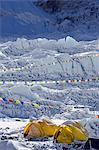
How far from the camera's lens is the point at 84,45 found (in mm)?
32688

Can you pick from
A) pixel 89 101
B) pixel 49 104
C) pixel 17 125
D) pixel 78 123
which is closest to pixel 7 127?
pixel 17 125

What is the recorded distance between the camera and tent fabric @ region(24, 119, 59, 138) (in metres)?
12.4

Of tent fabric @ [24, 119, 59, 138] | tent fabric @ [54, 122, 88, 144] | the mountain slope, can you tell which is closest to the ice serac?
the mountain slope

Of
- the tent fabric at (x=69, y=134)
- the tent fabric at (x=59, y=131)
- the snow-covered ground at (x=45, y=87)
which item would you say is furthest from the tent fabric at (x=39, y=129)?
the tent fabric at (x=69, y=134)

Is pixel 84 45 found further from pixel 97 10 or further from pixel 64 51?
pixel 97 10

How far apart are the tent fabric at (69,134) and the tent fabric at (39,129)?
772 millimetres

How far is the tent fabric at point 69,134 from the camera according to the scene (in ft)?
37.7

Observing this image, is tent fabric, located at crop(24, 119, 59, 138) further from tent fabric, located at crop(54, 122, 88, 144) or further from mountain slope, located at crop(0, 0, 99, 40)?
mountain slope, located at crop(0, 0, 99, 40)

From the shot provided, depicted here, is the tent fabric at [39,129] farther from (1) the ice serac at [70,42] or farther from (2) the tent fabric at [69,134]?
(1) the ice serac at [70,42]

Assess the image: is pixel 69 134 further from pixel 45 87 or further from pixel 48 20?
pixel 48 20

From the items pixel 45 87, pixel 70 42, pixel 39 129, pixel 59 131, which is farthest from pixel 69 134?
pixel 70 42

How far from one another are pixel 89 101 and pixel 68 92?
3.52 ft

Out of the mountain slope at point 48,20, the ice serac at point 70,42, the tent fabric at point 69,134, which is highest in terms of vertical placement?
the mountain slope at point 48,20

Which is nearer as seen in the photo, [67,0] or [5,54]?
[5,54]
